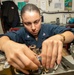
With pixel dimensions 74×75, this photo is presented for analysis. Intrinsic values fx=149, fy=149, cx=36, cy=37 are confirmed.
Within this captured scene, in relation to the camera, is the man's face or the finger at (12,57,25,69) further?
the man's face

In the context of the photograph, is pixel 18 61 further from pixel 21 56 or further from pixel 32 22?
pixel 32 22

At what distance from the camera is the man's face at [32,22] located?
3.36ft

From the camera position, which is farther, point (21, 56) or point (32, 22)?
point (32, 22)

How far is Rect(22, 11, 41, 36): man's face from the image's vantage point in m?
1.03

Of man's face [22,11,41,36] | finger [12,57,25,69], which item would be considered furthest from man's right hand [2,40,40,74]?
man's face [22,11,41,36]

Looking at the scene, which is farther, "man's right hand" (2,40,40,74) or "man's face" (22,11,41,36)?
"man's face" (22,11,41,36)

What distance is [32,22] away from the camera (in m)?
1.04

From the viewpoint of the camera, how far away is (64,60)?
0.49 meters

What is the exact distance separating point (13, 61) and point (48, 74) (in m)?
0.13

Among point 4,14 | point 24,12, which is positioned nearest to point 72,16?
point 4,14

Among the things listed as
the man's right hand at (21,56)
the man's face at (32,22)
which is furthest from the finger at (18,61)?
the man's face at (32,22)

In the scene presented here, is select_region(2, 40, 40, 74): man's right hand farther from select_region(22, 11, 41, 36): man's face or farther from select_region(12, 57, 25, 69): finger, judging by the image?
select_region(22, 11, 41, 36): man's face

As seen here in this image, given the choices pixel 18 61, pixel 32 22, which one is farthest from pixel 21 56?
pixel 32 22

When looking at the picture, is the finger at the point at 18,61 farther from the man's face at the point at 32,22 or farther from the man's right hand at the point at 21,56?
the man's face at the point at 32,22
